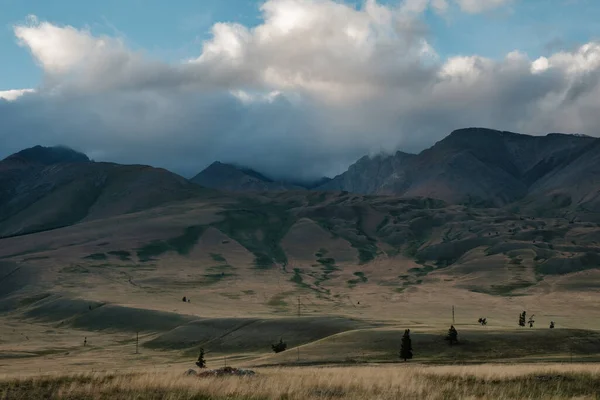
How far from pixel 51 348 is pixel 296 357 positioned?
73628mm

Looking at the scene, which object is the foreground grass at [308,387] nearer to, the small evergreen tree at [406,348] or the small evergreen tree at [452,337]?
the small evergreen tree at [406,348]

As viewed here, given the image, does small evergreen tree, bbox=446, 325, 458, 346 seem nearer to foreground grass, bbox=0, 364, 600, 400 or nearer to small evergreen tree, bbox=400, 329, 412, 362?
small evergreen tree, bbox=400, 329, 412, 362

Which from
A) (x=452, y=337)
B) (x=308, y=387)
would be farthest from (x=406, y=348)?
(x=308, y=387)

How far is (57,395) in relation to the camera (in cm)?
1950

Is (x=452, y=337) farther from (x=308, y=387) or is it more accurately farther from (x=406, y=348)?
(x=308, y=387)

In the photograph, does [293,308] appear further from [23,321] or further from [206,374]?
[206,374]

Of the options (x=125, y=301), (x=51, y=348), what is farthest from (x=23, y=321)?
(x=51, y=348)

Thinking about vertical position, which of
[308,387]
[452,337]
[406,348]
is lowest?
[406,348]

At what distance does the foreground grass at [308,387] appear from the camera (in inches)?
741

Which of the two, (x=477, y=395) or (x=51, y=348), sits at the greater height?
(x=477, y=395)

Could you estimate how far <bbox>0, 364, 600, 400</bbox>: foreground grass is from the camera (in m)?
18.8

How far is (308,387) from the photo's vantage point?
2005cm

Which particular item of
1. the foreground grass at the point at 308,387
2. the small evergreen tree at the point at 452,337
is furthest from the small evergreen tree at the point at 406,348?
the foreground grass at the point at 308,387

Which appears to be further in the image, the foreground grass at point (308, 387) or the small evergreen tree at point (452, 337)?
the small evergreen tree at point (452, 337)
